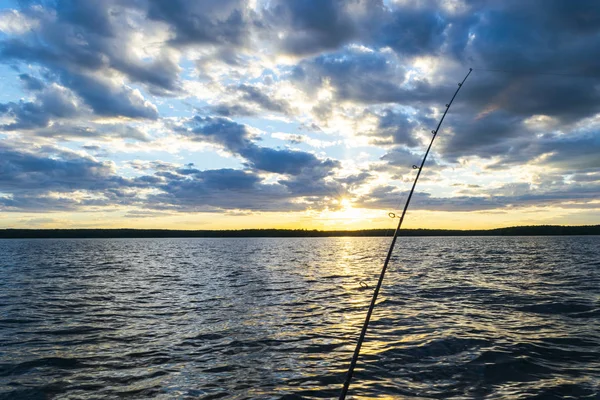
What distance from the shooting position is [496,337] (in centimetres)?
1131

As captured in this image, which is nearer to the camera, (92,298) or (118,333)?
(118,333)

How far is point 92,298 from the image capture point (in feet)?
63.2

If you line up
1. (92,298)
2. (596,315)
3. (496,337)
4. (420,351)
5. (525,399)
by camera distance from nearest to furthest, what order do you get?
(525,399)
(420,351)
(496,337)
(596,315)
(92,298)

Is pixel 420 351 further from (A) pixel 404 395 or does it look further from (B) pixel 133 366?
(B) pixel 133 366

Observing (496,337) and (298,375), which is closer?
(298,375)

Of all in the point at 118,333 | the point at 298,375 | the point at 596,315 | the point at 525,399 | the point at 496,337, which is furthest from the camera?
the point at 596,315

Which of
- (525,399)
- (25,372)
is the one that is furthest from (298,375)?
(25,372)

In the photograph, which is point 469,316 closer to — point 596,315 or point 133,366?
point 596,315

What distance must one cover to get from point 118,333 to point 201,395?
6030 mm

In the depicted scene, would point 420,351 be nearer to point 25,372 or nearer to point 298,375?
point 298,375

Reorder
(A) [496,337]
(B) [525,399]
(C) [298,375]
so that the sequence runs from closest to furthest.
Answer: (B) [525,399] < (C) [298,375] < (A) [496,337]

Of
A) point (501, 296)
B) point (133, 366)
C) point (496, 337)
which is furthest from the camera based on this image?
point (501, 296)

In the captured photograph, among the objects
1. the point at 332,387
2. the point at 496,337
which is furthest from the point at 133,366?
the point at 496,337

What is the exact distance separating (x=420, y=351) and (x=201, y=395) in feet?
17.7
